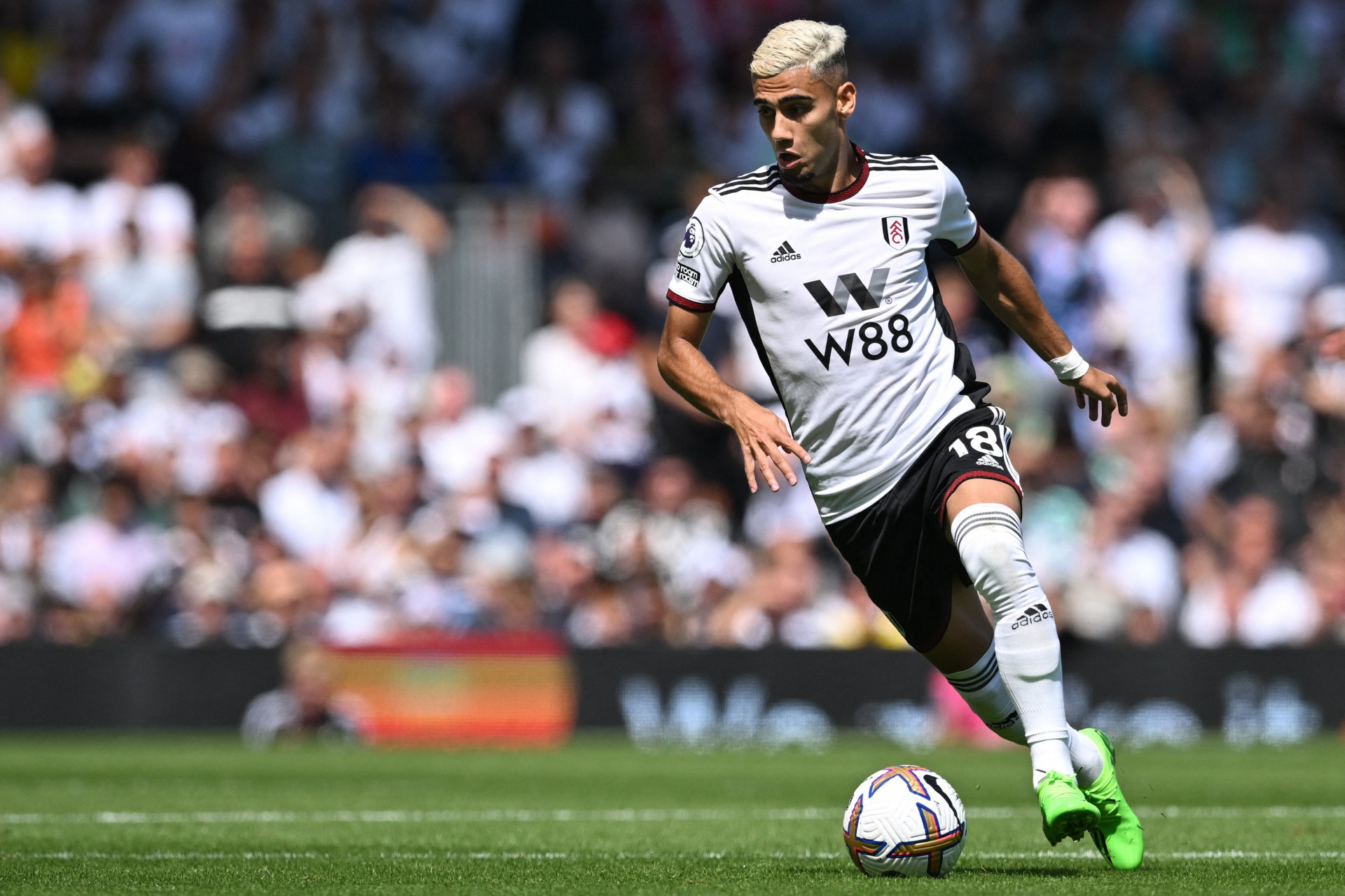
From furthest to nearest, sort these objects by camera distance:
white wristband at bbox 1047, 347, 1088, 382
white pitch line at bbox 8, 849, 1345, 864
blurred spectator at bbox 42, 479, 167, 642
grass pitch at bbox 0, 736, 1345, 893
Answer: blurred spectator at bbox 42, 479, 167, 642, white wristband at bbox 1047, 347, 1088, 382, white pitch line at bbox 8, 849, 1345, 864, grass pitch at bbox 0, 736, 1345, 893

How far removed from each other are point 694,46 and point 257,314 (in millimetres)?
4726

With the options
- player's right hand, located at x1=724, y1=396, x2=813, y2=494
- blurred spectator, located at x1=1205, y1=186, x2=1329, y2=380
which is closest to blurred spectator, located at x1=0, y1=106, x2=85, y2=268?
blurred spectator, located at x1=1205, y1=186, x2=1329, y2=380

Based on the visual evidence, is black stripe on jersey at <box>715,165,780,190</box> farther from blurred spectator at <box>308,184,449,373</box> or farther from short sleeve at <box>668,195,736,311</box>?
blurred spectator at <box>308,184,449,373</box>

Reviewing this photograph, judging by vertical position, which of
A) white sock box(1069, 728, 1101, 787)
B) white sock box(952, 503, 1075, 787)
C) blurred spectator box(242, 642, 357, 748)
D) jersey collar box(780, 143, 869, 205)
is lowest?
blurred spectator box(242, 642, 357, 748)

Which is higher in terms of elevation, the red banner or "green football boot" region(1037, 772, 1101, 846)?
"green football boot" region(1037, 772, 1101, 846)

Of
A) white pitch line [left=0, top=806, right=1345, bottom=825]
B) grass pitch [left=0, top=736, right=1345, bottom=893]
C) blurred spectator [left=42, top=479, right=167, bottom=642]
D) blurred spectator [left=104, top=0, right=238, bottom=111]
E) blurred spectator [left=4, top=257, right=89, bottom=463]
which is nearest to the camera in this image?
grass pitch [left=0, top=736, right=1345, bottom=893]

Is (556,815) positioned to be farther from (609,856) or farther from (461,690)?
(461,690)

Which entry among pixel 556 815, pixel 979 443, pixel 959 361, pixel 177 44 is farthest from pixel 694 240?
pixel 177 44

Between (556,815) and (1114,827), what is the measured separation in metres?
3.37

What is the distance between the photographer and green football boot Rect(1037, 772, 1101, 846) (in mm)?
5941

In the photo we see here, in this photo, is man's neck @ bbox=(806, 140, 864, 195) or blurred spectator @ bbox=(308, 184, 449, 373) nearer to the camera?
man's neck @ bbox=(806, 140, 864, 195)

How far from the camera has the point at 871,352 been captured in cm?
669

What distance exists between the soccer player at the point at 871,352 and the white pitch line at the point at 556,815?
2.30 meters

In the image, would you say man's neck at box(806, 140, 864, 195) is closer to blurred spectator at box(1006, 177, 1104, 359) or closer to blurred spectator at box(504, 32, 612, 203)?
blurred spectator at box(1006, 177, 1104, 359)
